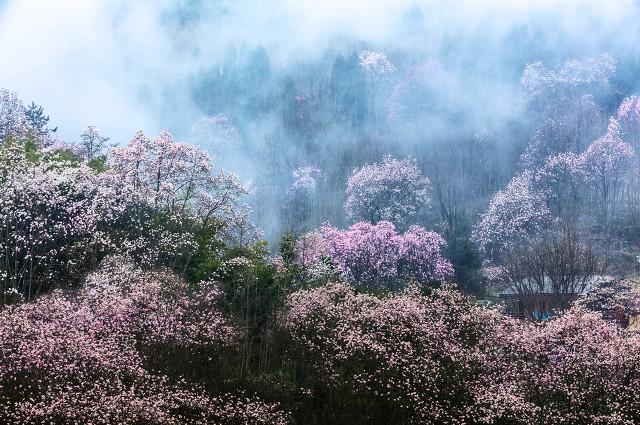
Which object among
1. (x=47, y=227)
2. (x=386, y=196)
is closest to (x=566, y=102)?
(x=386, y=196)

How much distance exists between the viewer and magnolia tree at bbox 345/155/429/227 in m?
52.4

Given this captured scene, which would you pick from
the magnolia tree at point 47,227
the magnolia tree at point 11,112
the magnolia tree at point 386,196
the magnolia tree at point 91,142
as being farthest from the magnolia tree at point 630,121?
the magnolia tree at point 11,112

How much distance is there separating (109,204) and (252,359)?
9812 millimetres

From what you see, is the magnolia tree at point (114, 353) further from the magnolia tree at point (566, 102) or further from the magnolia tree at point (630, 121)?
the magnolia tree at point (630, 121)

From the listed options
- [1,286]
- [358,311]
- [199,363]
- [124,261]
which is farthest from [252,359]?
[1,286]

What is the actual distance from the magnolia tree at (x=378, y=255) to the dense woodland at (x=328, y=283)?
0.46 ft

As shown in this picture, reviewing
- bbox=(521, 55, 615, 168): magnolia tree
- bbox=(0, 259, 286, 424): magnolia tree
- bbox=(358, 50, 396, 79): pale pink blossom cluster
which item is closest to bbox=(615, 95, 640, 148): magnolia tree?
bbox=(521, 55, 615, 168): magnolia tree

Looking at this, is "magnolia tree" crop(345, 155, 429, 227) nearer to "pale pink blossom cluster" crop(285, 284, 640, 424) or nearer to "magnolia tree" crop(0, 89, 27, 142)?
"magnolia tree" crop(0, 89, 27, 142)

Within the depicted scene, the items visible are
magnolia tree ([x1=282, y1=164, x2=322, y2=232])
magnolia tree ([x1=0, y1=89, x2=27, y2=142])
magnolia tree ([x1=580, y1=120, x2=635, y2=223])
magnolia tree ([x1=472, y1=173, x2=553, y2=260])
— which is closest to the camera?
magnolia tree ([x1=0, y1=89, x2=27, y2=142])

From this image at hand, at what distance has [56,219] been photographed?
26328 millimetres

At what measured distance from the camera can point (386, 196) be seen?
176 feet

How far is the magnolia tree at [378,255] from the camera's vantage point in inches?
1560

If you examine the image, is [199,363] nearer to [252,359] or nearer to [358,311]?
[252,359]

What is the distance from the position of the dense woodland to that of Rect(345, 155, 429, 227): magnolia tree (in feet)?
0.64
